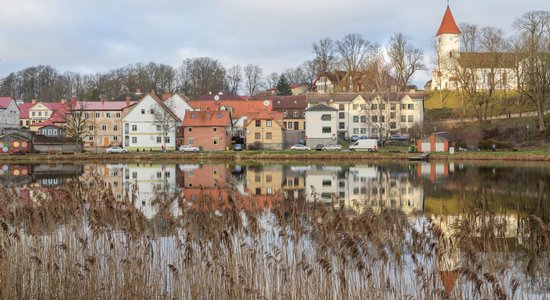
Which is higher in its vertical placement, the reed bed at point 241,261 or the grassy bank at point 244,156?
the grassy bank at point 244,156

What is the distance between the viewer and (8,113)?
3765 inches

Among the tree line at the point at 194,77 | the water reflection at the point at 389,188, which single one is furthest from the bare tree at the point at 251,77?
the water reflection at the point at 389,188

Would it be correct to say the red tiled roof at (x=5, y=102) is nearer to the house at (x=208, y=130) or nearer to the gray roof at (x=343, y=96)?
the house at (x=208, y=130)

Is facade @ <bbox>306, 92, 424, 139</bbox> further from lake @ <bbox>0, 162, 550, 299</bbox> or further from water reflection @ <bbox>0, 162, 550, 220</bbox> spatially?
lake @ <bbox>0, 162, 550, 299</bbox>

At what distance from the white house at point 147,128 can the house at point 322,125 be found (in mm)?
19909

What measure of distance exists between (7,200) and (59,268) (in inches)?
136

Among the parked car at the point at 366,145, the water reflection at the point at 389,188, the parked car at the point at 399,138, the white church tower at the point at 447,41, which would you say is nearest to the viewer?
the water reflection at the point at 389,188

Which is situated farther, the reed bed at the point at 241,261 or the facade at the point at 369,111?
the facade at the point at 369,111

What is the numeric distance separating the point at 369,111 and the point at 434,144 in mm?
17802

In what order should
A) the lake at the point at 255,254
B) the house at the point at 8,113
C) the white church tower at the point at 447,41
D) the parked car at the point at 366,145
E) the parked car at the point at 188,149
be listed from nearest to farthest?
the lake at the point at 255,254 < the parked car at the point at 366,145 < the parked car at the point at 188,149 < the house at the point at 8,113 < the white church tower at the point at 447,41

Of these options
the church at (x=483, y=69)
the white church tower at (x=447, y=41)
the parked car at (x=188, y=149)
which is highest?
the white church tower at (x=447, y=41)

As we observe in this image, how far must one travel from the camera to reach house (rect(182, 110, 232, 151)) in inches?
3110

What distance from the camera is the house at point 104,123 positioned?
89062mm

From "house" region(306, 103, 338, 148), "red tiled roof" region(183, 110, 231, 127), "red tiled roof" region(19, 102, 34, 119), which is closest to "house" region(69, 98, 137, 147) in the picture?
"red tiled roof" region(183, 110, 231, 127)
